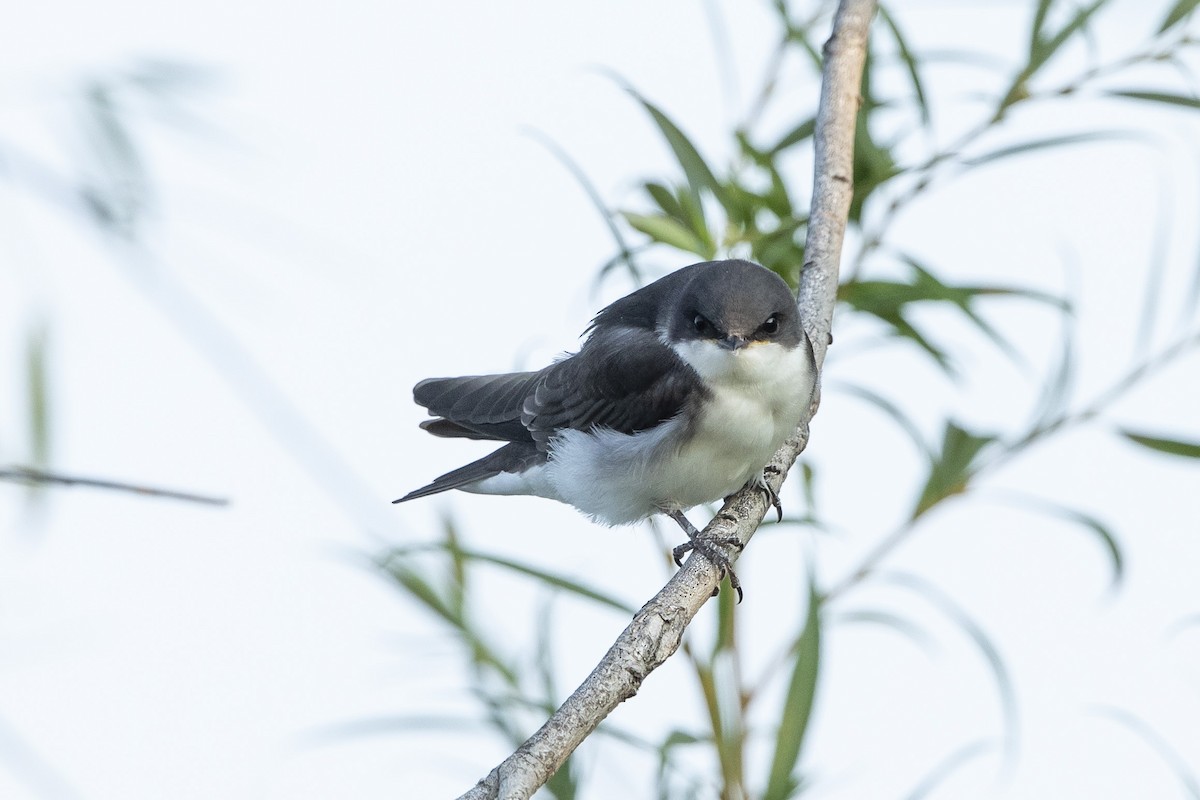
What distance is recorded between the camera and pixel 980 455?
8.66ft

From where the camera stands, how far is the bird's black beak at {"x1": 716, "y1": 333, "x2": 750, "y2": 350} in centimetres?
244

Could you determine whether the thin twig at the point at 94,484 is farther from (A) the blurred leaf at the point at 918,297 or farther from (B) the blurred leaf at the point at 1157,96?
(B) the blurred leaf at the point at 1157,96

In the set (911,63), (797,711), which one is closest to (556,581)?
(797,711)

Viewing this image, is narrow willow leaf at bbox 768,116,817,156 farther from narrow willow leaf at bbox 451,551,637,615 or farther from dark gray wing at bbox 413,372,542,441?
narrow willow leaf at bbox 451,551,637,615

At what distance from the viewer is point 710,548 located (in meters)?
2.15

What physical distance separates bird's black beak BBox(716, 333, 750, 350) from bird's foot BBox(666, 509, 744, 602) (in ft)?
1.16

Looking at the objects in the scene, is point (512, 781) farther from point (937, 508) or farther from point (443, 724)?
point (937, 508)

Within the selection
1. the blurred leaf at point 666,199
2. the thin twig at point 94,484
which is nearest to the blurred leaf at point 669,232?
the blurred leaf at point 666,199

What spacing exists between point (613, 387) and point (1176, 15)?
4.40ft

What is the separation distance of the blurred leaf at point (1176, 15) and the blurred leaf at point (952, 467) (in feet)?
2.90

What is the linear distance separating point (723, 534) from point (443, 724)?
2.28 feet

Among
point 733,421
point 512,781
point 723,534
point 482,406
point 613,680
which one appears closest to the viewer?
point 512,781

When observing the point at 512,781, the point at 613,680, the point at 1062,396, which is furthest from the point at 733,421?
the point at 512,781

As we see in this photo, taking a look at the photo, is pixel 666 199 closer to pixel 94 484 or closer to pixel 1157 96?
pixel 1157 96
